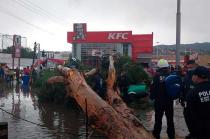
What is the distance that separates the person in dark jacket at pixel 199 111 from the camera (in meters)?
5.27

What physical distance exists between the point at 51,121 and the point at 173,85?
5.77 m

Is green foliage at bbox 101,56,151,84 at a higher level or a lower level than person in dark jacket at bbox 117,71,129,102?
higher

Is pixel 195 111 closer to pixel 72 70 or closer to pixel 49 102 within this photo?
pixel 72 70

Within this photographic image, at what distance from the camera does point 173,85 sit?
29.0ft

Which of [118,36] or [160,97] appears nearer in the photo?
[160,97]

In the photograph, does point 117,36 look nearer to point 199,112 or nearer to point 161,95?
point 161,95

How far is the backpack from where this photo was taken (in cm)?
A: 881

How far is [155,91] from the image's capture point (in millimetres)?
9031

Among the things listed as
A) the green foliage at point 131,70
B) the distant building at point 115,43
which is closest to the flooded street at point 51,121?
the green foliage at point 131,70

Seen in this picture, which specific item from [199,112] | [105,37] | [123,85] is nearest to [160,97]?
[199,112]

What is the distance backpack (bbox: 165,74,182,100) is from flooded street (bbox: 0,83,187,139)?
1795 mm

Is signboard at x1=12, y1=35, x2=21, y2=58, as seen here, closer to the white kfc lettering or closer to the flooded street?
the white kfc lettering

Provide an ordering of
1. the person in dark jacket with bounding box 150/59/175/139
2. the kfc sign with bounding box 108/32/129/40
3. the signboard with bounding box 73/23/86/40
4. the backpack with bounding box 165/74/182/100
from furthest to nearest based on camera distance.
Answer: the kfc sign with bounding box 108/32/129/40
the signboard with bounding box 73/23/86/40
the person in dark jacket with bounding box 150/59/175/139
the backpack with bounding box 165/74/182/100

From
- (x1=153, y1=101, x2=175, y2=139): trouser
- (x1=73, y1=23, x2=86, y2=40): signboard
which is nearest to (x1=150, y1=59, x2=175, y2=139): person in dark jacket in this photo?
(x1=153, y1=101, x2=175, y2=139): trouser
